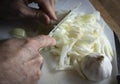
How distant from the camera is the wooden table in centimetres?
113

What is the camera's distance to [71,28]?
3.19 feet

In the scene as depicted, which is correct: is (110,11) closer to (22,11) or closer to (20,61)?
(22,11)

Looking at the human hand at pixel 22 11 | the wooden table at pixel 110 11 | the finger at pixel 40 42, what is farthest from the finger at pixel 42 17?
the wooden table at pixel 110 11

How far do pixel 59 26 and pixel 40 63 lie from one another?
202mm

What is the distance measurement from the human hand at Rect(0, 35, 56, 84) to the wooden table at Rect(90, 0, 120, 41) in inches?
16.1

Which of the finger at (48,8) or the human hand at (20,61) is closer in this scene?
the human hand at (20,61)

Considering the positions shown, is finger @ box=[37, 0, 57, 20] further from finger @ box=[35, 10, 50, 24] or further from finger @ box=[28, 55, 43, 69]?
finger @ box=[28, 55, 43, 69]

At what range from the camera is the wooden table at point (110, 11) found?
1.13 meters

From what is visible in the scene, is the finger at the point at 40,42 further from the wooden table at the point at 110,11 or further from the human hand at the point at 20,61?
the wooden table at the point at 110,11

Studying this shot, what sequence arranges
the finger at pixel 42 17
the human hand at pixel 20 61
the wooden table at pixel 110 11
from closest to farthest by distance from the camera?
1. the human hand at pixel 20 61
2. the finger at pixel 42 17
3. the wooden table at pixel 110 11

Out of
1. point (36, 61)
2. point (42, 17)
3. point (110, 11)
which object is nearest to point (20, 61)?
point (36, 61)

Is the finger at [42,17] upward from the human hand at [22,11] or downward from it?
downward

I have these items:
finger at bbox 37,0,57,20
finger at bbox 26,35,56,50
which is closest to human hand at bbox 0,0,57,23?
finger at bbox 37,0,57,20

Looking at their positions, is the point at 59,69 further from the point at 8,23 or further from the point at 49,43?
the point at 8,23
